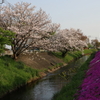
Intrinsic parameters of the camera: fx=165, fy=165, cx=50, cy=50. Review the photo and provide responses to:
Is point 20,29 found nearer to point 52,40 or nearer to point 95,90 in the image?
point 52,40

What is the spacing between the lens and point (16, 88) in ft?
61.6

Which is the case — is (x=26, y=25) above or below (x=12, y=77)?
above

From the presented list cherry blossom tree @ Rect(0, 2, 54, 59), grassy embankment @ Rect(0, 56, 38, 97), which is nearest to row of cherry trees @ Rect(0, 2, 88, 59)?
cherry blossom tree @ Rect(0, 2, 54, 59)

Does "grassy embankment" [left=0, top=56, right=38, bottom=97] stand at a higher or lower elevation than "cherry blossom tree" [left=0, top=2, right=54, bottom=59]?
lower

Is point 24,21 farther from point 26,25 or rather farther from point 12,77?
point 12,77

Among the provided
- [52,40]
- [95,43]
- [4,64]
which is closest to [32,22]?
[52,40]

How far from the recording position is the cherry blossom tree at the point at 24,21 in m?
25.6

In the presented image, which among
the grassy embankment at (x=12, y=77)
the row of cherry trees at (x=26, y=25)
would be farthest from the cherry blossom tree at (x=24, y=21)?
the grassy embankment at (x=12, y=77)

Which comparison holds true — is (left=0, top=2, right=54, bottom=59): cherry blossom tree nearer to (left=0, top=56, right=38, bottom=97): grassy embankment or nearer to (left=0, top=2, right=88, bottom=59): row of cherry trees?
(left=0, top=2, right=88, bottom=59): row of cherry trees

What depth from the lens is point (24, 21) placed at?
25.8 meters

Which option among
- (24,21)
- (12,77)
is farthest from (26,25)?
(12,77)

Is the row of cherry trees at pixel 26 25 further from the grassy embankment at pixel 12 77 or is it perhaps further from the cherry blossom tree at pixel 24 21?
the grassy embankment at pixel 12 77

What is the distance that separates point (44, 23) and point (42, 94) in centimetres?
1447

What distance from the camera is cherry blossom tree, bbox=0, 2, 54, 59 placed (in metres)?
25.6
